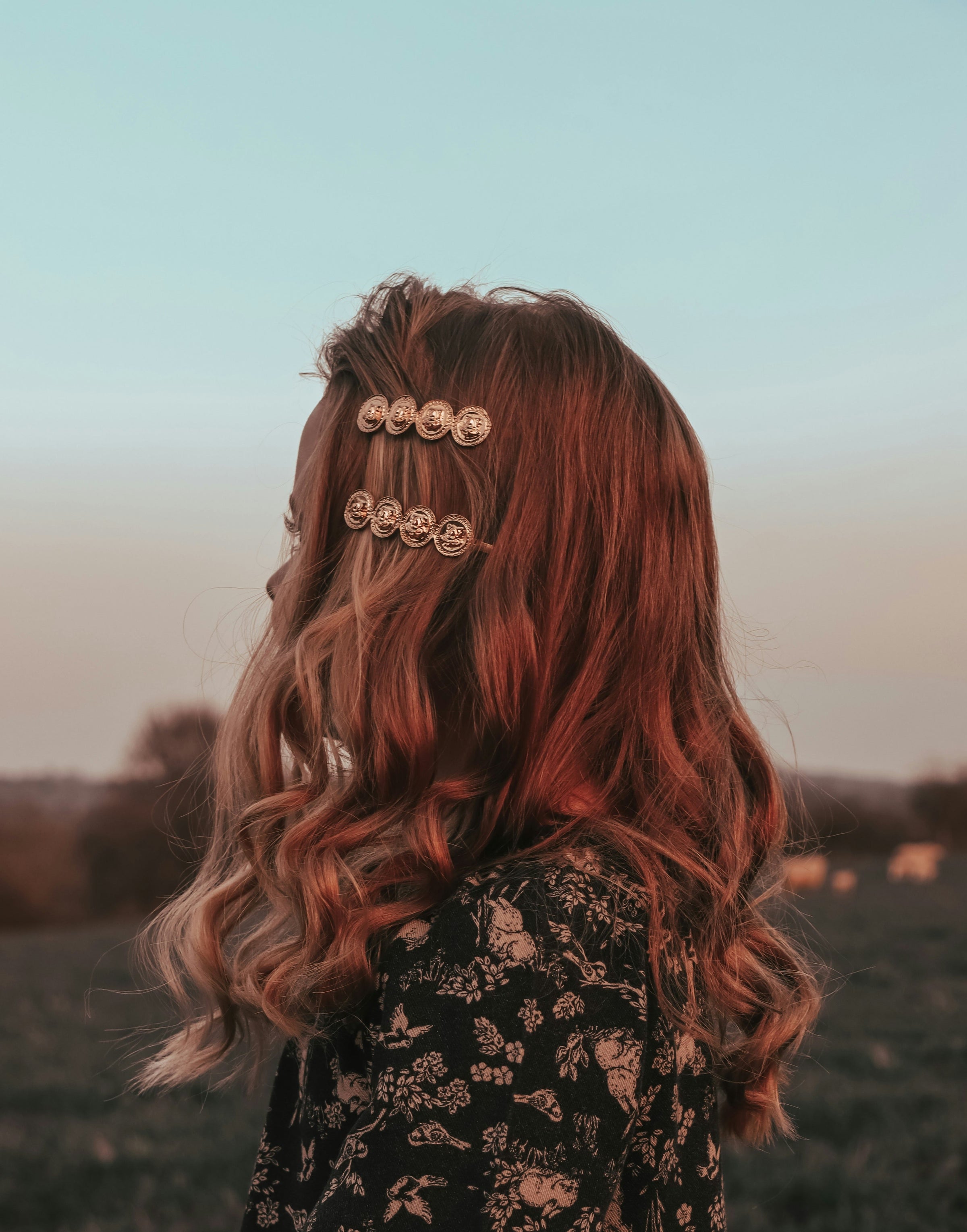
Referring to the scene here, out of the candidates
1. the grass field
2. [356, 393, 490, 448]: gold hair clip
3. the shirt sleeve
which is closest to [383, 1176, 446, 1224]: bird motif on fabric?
the shirt sleeve

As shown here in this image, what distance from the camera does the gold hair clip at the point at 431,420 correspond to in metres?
1.49

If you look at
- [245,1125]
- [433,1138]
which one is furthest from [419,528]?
[245,1125]

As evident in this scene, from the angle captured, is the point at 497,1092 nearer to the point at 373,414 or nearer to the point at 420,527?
the point at 420,527

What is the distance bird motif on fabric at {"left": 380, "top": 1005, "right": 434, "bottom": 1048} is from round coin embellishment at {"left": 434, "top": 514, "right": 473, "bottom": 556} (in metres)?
0.62

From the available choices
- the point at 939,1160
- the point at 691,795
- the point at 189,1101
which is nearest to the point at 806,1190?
the point at 939,1160

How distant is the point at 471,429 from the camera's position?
1.49 metres

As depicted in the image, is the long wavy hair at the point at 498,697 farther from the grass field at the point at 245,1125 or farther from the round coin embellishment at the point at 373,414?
the grass field at the point at 245,1125

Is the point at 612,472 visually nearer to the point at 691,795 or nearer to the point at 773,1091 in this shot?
the point at 691,795

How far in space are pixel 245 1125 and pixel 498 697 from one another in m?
6.61

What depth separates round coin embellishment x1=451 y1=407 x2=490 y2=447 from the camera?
148 cm

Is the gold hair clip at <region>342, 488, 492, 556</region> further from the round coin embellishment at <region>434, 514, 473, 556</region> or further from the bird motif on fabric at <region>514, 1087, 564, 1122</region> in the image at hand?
the bird motif on fabric at <region>514, 1087, 564, 1122</region>

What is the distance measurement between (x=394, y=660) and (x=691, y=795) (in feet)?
1.59

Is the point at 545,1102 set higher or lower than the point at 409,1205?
higher

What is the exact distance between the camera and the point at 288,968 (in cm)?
140
